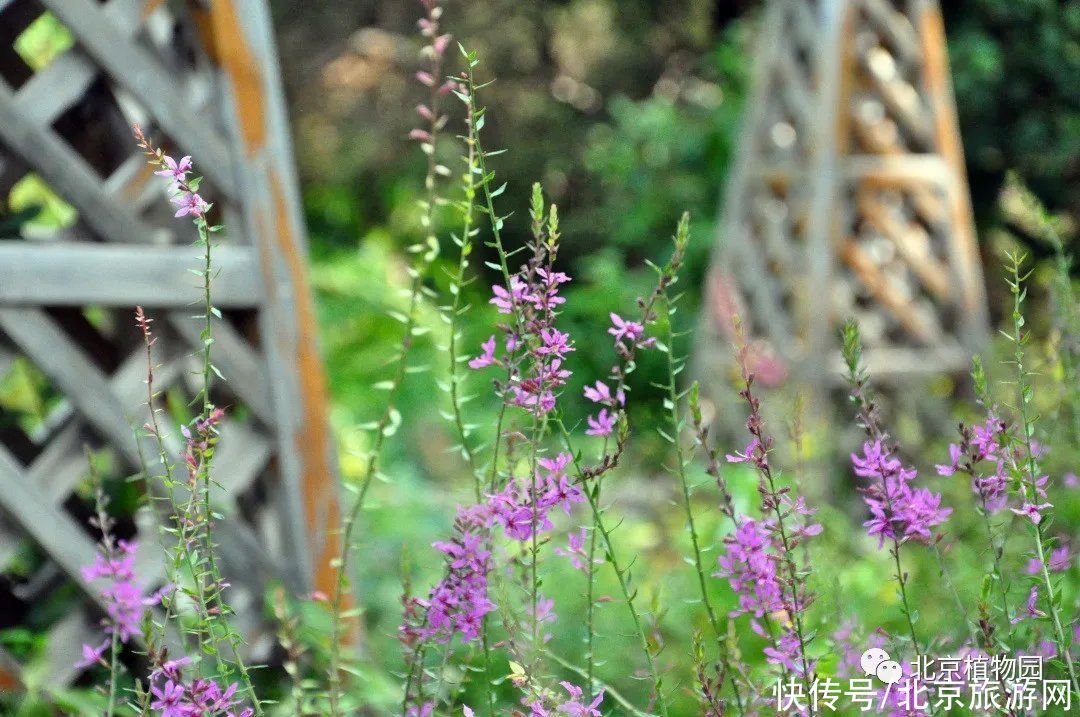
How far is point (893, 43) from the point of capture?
241 inches

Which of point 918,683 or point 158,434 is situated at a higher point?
point 158,434

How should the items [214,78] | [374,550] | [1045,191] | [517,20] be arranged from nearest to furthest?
1. [214,78]
2. [374,550]
3. [1045,191]
4. [517,20]

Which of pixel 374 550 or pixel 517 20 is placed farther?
pixel 517 20

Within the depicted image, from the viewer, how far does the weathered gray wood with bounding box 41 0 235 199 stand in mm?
2408

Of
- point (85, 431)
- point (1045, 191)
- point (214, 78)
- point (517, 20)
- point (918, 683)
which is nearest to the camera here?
point (918, 683)

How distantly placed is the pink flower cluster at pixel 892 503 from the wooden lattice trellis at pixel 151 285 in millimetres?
1327

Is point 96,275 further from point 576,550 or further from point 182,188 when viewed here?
point 576,550

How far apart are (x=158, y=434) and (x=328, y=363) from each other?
16.7 ft

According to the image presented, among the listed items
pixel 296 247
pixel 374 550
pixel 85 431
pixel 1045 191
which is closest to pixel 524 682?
pixel 85 431

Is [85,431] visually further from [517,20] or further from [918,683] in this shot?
[517,20]

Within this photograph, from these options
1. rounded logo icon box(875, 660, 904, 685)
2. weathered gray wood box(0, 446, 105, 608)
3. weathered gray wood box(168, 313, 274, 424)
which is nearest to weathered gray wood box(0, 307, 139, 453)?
weathered gray wood box(0, 446, 105, 608)

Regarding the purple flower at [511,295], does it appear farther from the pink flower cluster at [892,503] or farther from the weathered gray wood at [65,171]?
the weathered gray wood at [65,171]

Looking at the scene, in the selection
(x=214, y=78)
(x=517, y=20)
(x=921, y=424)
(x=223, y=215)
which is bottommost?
(x=921, y=424)

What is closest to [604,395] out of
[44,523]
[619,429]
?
[619,429]
